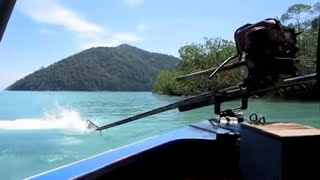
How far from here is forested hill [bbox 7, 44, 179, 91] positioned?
274 ft

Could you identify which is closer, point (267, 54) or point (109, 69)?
point (267, 54)

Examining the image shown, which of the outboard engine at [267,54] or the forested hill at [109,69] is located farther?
the forested hill at [109,69]

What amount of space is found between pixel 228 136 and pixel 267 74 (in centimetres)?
49

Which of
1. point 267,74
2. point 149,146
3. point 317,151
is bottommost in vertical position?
point 149,146

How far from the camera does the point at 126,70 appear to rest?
8350 cm

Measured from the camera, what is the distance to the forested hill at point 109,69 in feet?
274

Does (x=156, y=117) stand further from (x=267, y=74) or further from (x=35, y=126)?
(x=267, y=74)

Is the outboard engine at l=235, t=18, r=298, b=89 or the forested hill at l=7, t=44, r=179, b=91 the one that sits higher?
the forested hill at l=7, t=44, r=179, b=91

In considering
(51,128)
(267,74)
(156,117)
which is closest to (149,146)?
(267,74)

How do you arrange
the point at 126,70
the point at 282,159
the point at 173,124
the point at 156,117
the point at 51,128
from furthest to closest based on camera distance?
the point at 126,70
the point at 156,117
the point at 173,124
the point at 51,128
the point at 282,159

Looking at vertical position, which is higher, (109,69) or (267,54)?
(109,69)

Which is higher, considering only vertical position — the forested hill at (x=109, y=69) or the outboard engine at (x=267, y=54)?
the forested hill at (x=109, y=69)

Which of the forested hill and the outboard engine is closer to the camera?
the outboard engine

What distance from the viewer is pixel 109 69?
85.8 m
